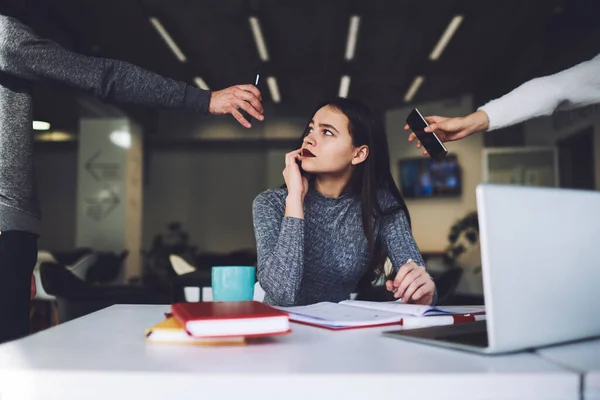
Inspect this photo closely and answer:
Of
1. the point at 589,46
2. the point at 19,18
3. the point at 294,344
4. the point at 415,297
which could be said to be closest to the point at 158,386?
the point at 294,344

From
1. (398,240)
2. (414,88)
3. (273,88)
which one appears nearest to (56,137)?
(273,88)

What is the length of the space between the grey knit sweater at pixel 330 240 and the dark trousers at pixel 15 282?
0.63m

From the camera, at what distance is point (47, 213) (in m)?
10.7

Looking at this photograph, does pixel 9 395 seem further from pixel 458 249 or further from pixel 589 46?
pixel 458 249

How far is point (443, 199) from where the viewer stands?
7922mm

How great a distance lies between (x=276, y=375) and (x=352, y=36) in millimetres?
5845

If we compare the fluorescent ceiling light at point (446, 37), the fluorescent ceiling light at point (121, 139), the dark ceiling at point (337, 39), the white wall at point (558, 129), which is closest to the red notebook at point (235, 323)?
the dark ceiling at point (337, 39)

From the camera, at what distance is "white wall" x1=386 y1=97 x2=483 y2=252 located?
7.66 meters

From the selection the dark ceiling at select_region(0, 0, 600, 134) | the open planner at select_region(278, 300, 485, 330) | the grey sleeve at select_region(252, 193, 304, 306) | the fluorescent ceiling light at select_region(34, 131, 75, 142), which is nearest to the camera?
the open planner at select_region(278, 300, 485, 330)

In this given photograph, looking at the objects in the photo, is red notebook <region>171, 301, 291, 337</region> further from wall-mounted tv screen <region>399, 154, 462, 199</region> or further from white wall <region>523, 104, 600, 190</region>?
wall-mounted tv screen <region>399, 154, 462, 199</region>

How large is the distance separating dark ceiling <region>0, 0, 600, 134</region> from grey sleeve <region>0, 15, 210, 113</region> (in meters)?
3.36

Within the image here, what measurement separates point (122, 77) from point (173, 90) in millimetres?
145

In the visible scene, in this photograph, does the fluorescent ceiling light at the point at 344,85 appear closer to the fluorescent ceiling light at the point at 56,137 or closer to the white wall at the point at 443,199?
the white wall at the point at 443,199

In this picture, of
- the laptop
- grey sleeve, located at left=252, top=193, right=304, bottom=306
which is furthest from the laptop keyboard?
grey sleeve, located at left=252, top=193, right=304, bottom=306
